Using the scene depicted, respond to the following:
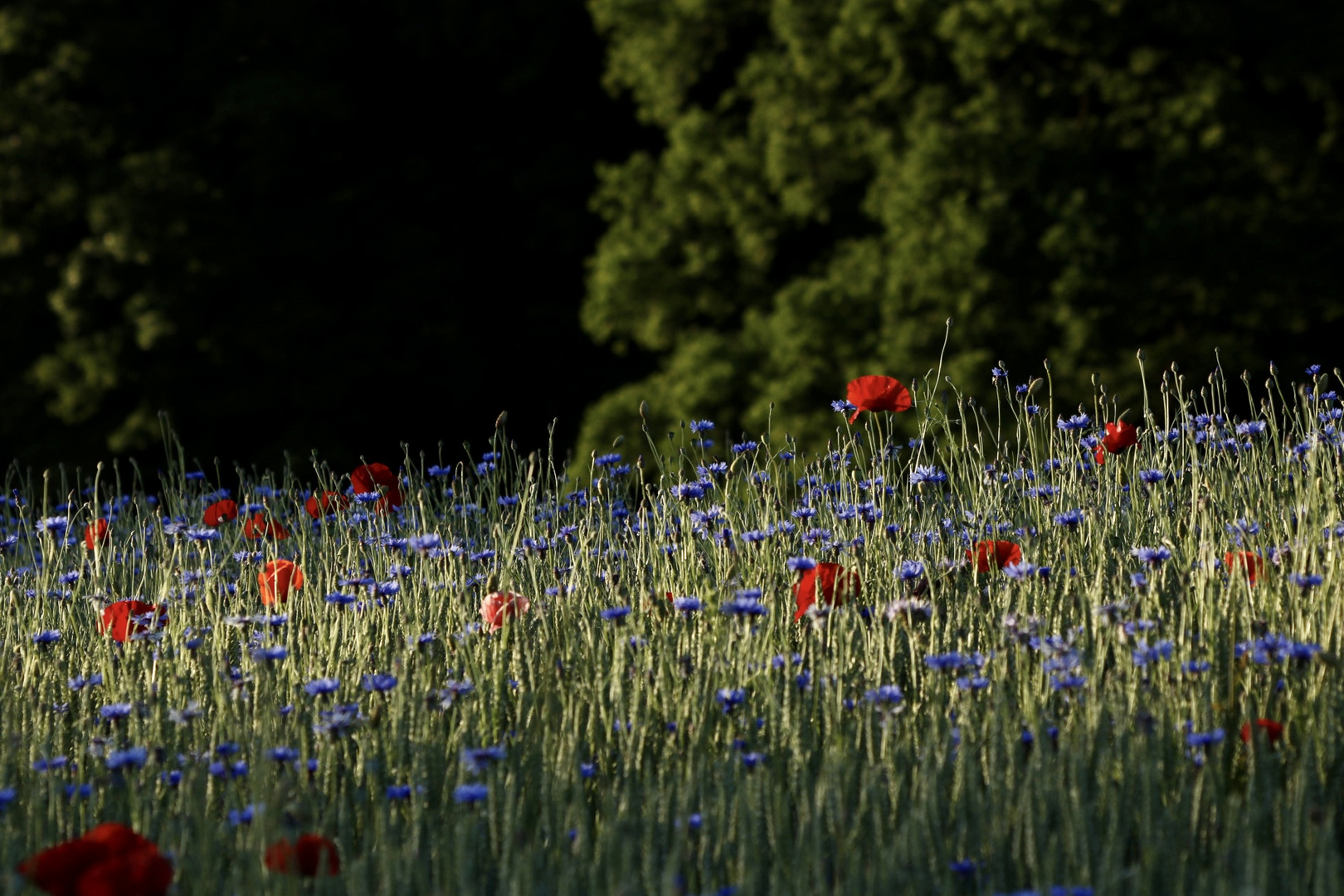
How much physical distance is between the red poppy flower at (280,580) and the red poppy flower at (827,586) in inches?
48.8

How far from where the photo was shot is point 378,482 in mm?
4609

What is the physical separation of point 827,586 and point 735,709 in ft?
1.46

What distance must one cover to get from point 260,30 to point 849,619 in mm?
11064

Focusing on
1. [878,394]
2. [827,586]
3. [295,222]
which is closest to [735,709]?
[827,586]

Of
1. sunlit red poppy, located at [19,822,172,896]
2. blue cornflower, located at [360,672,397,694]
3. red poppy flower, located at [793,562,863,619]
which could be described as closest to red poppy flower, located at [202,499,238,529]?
blue cornflower, located at [360,672,397,694]

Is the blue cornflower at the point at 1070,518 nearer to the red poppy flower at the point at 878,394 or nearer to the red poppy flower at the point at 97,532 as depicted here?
the red poppy flower at the point at 878,394

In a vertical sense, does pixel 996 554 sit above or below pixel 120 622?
above

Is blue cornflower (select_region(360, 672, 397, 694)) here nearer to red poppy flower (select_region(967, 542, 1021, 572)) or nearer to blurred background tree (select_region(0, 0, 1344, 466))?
red poppy flower (select_region(967, 542, 1021, 572))

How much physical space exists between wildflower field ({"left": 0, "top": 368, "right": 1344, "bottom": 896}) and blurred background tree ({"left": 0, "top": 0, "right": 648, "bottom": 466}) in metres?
7.84

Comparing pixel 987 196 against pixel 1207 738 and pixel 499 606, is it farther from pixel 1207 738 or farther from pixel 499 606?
pixel 1207 738

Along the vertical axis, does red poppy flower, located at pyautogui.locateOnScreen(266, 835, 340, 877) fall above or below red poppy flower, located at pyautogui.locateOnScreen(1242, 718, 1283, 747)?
below

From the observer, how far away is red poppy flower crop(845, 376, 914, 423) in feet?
13.5

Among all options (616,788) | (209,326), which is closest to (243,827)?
(616,788)

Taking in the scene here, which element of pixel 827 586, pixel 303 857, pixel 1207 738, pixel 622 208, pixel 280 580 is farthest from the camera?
pixel 622 208
